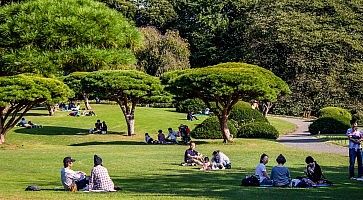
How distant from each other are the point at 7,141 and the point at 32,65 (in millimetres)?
13638

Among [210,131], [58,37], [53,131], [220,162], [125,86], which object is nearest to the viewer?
[220,162]

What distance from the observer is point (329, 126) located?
50.6 meters

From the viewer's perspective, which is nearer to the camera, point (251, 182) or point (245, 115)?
point (251, 182)

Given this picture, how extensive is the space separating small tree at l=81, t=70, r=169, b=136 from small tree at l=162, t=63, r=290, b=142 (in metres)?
5.51

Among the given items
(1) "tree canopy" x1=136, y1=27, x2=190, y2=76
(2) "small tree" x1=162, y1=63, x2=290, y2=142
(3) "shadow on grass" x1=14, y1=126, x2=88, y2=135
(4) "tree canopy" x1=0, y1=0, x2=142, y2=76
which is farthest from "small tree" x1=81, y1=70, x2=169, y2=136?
(1) "tree canopy" x1=136, y1=27, x2=190, y2=76

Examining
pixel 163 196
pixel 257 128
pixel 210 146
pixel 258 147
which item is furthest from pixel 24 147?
pixel 163 196

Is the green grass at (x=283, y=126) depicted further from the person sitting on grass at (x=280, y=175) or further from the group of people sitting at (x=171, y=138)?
the person sitting on grass at (x=280, y=175)

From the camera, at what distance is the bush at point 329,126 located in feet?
Answer: 165

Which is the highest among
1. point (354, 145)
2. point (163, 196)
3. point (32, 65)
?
point (32, 65)

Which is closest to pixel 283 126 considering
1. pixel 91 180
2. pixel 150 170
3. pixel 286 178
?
pixel 150 170

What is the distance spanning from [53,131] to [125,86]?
7200 mm

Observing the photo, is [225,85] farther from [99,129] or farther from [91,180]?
[91,180]

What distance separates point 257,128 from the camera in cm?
4562

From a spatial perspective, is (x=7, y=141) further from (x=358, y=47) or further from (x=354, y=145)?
(x=358, y=47)
